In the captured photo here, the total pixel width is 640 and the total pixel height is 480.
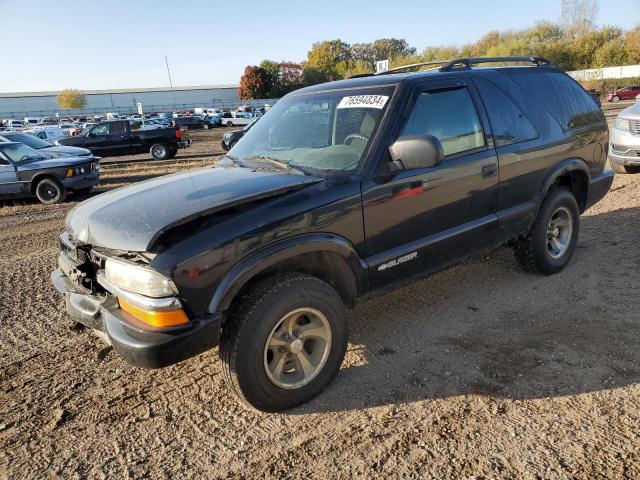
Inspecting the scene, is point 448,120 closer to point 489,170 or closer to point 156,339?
point 489,170

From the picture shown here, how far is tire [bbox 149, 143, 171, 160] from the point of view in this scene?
1795 cm

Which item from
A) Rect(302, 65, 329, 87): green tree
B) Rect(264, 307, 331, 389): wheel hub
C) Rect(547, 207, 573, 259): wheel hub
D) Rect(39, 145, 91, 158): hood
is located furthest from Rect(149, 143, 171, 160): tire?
Rect(302, 65, 329, 87): green tree

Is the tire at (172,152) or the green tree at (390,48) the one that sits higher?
the green tree at (390,48)

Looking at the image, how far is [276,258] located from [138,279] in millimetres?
711

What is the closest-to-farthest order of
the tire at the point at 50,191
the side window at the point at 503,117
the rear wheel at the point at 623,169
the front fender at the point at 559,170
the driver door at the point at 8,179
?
the side window at the point at 503,117 < the front fender at the point at 559,170 < the rear wheel at the point at 623,169 < the driver door at the point at 8,179 < the tire at the point at 50,191

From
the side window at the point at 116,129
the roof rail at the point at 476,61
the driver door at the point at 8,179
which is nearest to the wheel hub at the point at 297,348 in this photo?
the roof rail at the point at 476,61

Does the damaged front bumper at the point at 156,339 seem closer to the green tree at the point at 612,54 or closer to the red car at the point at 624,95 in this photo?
the red car at the point at 624,95

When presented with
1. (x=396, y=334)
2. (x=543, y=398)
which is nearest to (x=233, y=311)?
(x=396, y=334)

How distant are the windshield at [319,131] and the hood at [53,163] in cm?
797

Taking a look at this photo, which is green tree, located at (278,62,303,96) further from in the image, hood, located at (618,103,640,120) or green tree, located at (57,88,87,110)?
hood, located at (618,103,640,120)

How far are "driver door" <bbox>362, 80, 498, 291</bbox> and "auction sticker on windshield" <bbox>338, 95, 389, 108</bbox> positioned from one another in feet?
0.62

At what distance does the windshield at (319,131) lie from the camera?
3191mm

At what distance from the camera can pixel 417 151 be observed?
2.89 m

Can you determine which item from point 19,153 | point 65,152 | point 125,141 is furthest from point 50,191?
point 125,141
